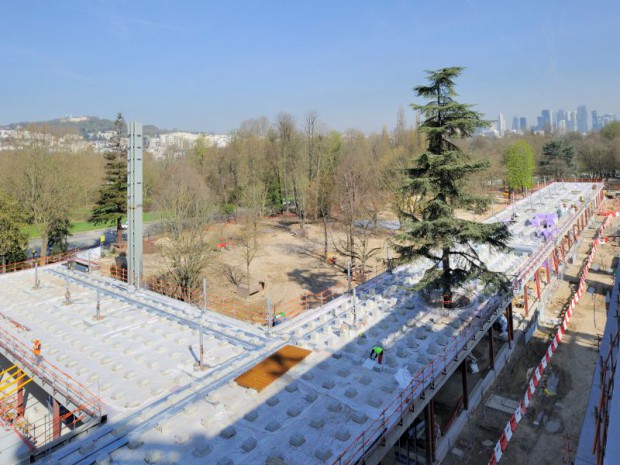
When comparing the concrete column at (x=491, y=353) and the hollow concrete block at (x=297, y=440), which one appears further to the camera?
the concrete column at (x=491, y=353)

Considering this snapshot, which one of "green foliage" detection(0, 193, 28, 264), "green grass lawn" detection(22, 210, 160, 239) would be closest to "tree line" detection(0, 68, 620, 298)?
"green foliage" detection(0, 193, 28, 264)

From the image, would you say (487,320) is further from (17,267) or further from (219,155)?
(219,155)

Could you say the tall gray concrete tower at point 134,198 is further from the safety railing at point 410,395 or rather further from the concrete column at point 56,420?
the safety railing at point 410,395

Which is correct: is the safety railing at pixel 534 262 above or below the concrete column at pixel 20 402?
above

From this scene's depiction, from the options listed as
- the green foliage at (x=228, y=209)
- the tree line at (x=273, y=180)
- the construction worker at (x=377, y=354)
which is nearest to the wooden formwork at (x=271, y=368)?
the construction worker at (x=377, y=354)

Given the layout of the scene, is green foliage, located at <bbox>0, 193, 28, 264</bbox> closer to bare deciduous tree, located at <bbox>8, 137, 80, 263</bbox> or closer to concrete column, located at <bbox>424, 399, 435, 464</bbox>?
bare deciduous tree, located at <bbox>8, 137, 80, 263</bbox>

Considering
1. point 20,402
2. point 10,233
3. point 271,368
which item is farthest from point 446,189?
point 10,233

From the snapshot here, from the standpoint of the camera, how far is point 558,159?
214ft

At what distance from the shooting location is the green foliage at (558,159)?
6481 cm

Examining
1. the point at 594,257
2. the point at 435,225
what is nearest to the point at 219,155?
the point at 594,257

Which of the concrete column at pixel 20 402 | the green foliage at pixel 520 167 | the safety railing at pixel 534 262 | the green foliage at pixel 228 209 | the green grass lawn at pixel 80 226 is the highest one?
the green foliage at pixel 520 167

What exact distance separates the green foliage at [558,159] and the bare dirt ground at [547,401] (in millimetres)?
49610

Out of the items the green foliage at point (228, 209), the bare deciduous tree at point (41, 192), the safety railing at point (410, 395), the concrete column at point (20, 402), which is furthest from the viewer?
the green foliage at point (228, 209)

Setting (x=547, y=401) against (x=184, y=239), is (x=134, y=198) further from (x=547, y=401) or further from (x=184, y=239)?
(x=547, y=401)
